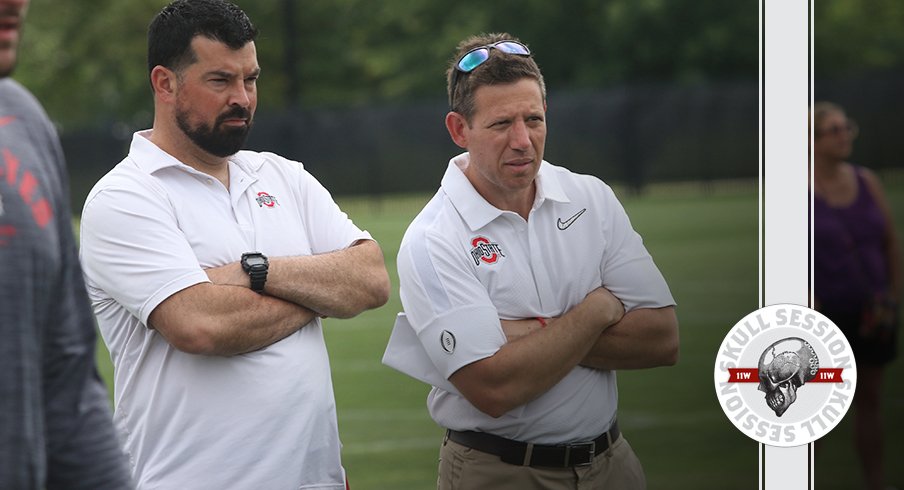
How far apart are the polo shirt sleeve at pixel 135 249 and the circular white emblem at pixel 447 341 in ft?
1.62

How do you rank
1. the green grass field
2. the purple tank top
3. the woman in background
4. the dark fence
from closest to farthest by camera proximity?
the woman in background
the purple tank top
the green grass field
the dark fence

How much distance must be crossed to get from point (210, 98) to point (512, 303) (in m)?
0.77

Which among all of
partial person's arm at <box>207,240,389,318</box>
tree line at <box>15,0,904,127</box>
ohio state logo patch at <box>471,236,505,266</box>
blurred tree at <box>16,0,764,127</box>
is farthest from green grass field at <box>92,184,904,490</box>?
blurred tree at <box>16,0,764,127</box>

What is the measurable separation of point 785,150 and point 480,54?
0.65 m

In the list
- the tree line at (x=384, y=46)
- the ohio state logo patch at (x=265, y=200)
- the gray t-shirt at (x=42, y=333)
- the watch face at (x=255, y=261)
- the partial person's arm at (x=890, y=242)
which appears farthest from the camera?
the tree line at (x=384, y=46)

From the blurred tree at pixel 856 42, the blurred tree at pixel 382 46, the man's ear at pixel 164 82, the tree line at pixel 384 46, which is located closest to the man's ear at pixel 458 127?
the man's ear at pixel 164 82

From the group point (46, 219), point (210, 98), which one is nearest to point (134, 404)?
point (210, 98)

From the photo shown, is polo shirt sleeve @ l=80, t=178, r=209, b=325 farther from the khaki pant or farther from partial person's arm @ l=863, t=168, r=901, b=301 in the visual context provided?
partial person's arm @ l=863, t=168, r=901, b=301

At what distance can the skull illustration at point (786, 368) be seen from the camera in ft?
8.18

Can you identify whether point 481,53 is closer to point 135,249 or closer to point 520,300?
point 520,300

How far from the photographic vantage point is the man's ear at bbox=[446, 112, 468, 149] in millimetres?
2576

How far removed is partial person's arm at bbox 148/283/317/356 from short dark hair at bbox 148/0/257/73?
1.64 feet

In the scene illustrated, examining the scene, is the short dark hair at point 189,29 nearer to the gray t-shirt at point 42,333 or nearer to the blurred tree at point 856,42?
the gray t-shirt at point 42,333

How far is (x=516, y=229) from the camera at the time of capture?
102 inches
